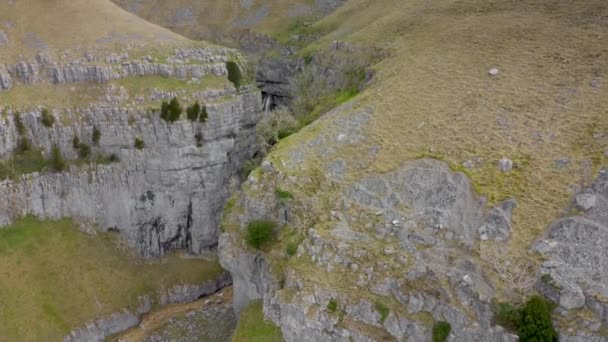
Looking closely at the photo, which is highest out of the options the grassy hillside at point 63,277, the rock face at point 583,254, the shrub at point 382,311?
the rock face at point 583,254

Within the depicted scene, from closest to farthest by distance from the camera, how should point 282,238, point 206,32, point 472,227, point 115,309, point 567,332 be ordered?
point 567,332, point 472,227, point 282,238, point 115,309, point 206,32

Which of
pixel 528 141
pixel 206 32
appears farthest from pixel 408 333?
pixel 206 32

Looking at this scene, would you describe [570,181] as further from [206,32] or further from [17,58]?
[206,32]

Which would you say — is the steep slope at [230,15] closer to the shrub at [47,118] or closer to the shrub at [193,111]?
the shrub at [193,111]

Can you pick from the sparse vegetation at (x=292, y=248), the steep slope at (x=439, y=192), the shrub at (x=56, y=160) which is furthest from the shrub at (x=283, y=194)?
the shrub at (x=56, y=160)

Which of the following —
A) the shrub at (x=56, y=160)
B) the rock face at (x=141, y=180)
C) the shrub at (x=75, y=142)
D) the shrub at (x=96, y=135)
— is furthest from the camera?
the shrub at (x=96, y=135)
